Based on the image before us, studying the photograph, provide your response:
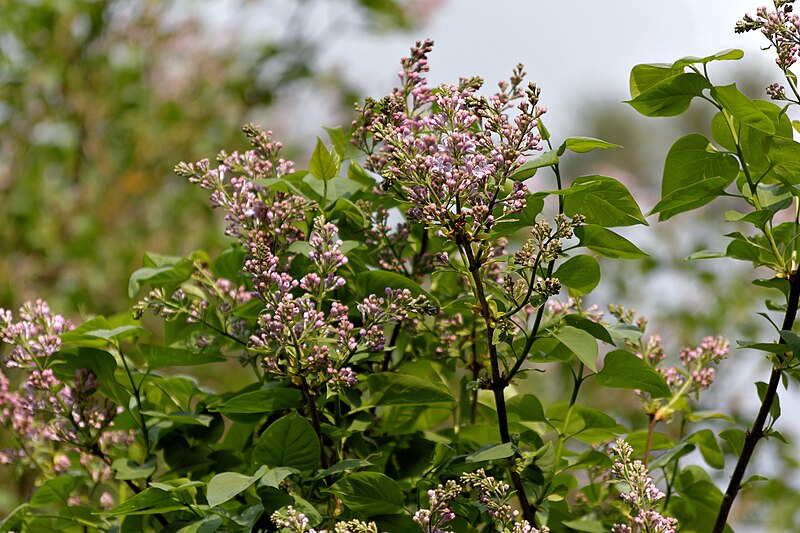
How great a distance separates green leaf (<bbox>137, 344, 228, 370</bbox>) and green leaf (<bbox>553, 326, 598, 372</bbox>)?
295 mm

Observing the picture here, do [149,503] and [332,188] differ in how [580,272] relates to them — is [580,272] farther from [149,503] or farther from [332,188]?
[149,503]

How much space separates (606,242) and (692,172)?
0.13 meters

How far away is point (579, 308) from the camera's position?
79cm

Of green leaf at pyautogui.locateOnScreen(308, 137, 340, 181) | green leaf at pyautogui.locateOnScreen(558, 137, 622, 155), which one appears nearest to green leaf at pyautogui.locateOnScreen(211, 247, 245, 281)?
green leaf at pyautogui.locateOnScreen(308, 137, 340, 181)

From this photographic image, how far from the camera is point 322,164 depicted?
75 centimetres

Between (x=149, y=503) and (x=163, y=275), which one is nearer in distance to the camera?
(x=149, y=503)

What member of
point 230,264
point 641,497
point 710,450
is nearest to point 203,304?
point 230,264

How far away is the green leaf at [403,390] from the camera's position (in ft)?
2.29

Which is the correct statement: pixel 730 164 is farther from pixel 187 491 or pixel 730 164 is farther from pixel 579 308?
pixel 187 491

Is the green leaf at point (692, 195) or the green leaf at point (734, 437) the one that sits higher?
the green leaf at point (692, 195)

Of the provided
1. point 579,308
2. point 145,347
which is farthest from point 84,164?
point 579,308

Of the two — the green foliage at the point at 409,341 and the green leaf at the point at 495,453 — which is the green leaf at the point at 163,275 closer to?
the green foliage at the point at 409,341

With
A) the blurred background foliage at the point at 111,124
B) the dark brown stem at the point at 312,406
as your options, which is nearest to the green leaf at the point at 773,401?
the dark brown stem at the point at 312,406

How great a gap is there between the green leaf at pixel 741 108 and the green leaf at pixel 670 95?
0.01 metres
